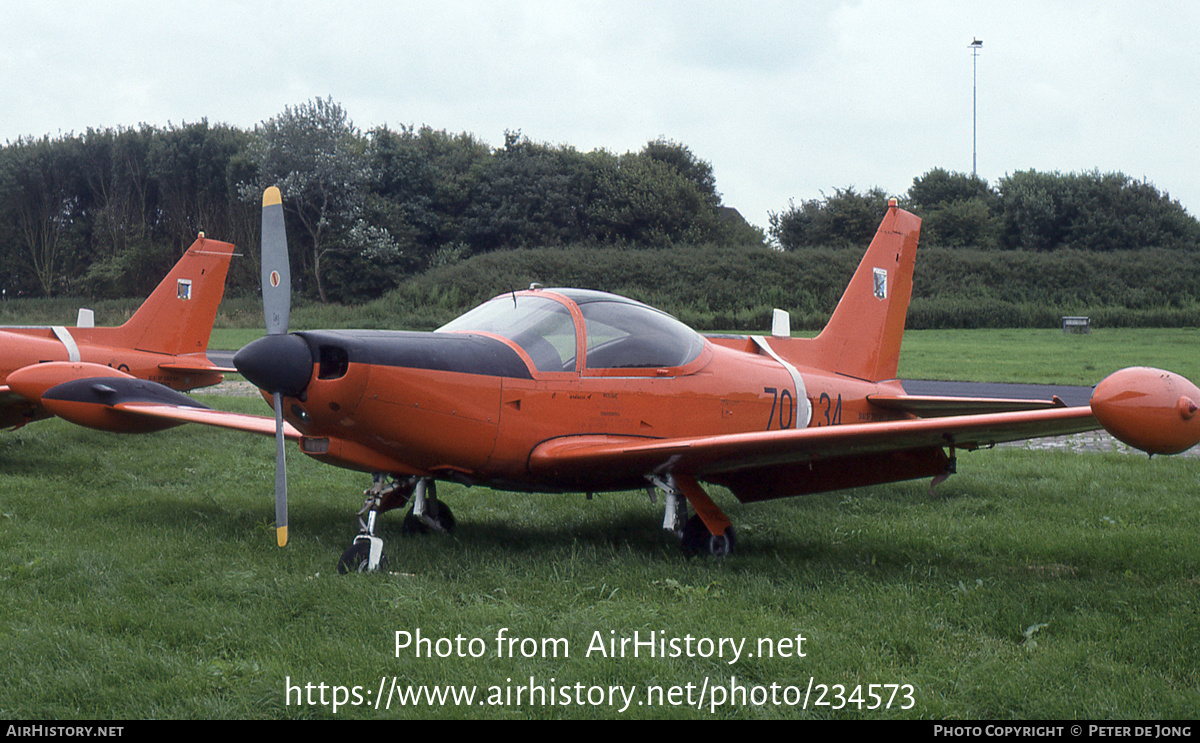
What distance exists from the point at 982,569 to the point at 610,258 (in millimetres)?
37095

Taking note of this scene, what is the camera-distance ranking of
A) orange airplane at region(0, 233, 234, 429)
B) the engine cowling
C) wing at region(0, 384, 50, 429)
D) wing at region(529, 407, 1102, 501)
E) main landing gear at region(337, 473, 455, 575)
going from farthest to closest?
orange airplane at region(0, 233, 234, 429), wing at region(0, 384, 50, 429), main landing gear at region(337, 473, 455, 575), wing at region(529, 407, 1102, 501), the engine cowling

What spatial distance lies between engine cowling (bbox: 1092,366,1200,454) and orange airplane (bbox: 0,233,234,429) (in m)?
11.1

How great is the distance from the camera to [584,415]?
5.79m

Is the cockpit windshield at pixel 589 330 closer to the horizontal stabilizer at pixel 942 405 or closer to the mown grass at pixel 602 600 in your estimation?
the mown grass at pixel 602 600

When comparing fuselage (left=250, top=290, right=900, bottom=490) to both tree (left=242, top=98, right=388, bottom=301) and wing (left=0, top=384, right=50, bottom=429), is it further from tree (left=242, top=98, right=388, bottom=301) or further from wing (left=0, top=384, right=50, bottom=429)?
tree (left=242, top=98, right=388, bottom=301)

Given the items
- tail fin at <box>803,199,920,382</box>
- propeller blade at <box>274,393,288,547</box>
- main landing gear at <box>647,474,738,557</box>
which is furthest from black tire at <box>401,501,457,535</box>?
tail fin at <box>803,199,920,382</box>

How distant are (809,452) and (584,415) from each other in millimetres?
1498

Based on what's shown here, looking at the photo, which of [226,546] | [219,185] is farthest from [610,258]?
[226,546]

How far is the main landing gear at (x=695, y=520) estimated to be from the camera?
5812 mm

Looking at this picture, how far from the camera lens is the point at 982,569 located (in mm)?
5422

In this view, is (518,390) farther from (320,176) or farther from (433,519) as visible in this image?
(320,176)

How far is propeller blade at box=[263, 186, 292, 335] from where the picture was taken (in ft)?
17.0

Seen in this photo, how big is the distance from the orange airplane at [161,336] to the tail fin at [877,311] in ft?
27.6

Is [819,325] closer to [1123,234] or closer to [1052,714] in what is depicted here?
[1123,234]
